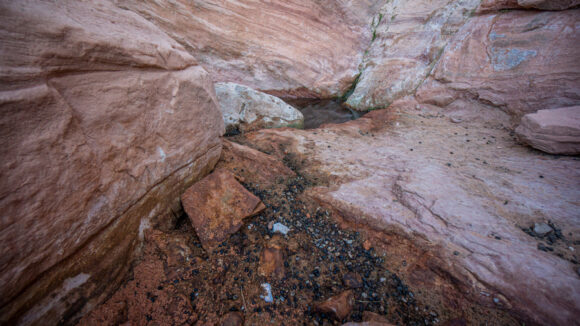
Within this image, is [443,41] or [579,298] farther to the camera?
[443,41]

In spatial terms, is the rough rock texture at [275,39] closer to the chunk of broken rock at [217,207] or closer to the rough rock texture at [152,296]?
the chunk of broken rock at [217,207]

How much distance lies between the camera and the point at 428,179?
258cm

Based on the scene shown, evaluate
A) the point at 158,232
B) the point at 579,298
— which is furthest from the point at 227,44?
the point at 579,298

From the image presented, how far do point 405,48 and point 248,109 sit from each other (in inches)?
206

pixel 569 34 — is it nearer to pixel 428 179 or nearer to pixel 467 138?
pixel 467 138

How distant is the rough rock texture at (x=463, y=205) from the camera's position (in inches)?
59.0

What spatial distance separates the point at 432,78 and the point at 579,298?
5.60 m

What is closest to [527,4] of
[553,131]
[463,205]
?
[553,131]

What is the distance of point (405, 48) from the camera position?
253 inches

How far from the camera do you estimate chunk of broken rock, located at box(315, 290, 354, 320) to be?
1473mm

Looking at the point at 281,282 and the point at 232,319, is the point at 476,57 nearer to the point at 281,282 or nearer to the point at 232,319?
the point at 281,282

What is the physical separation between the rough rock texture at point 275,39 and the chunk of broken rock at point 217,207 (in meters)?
5.29

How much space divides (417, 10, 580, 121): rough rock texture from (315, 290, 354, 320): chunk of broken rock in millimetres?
5442

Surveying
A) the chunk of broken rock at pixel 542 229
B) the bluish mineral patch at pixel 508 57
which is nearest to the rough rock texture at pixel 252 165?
the chunk of broken rock at pixel 542 229
